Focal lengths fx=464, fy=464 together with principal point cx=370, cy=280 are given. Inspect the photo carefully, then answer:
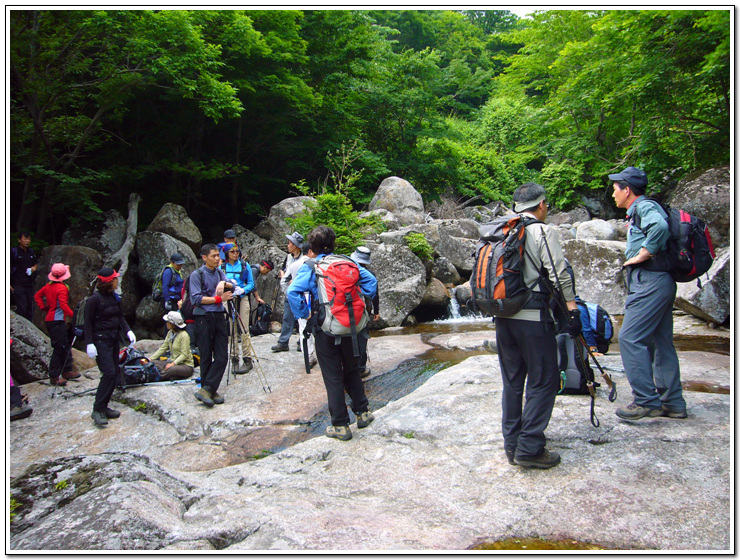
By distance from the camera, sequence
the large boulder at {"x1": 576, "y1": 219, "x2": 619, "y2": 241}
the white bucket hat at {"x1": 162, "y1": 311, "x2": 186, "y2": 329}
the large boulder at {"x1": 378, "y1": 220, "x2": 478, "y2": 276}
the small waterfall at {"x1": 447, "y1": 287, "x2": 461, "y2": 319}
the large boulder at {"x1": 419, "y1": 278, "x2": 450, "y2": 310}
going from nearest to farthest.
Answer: the white bucket hat at {"x1": 162, "y1": 311, "x2": 186, "y2": 329} → the large boulder at {"x1": 419, "y1": 278, "x2": 450, "y2": 310} → the small waterfall at {"x1": 447, "y1": 287, "x2": 461, "y2": 319} → the large boulder at {"x1": 378, "y1": 220, "x2": 478, "y2": 276} → the large boulder at {"x1": 576, "y1": 219, "x2": 619, "y2": 241}

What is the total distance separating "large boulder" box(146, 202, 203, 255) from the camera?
47.5ft

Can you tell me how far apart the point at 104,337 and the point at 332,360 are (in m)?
3.15

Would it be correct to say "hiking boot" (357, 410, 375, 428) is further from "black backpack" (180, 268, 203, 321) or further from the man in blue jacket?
"black backpack" (180, 268, 203, 321)

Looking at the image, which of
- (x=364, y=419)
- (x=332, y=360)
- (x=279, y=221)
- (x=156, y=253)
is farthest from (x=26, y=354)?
(x=279, y=221)

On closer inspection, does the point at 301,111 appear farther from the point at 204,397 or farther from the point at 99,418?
the point at 99,418

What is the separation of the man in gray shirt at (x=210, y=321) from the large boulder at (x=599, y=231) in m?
14.5

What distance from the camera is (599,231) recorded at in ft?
54.7

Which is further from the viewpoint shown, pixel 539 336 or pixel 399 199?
pixel 399 199

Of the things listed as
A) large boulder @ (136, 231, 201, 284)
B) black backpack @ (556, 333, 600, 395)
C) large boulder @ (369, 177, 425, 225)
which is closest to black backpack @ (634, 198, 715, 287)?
black backpack @ (556, 333, 600, 395)

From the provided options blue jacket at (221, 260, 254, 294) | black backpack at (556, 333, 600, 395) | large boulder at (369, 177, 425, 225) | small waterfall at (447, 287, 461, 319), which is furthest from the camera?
large boulder at (369, 177, 425, 225)

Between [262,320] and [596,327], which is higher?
[596,327]

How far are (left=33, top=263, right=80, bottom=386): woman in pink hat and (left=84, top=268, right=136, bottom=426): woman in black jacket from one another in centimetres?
166

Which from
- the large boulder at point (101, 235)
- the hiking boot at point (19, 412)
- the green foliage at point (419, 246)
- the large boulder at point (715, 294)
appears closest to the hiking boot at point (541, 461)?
the hiking boot at point (19, 412)

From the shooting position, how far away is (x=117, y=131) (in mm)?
16203
